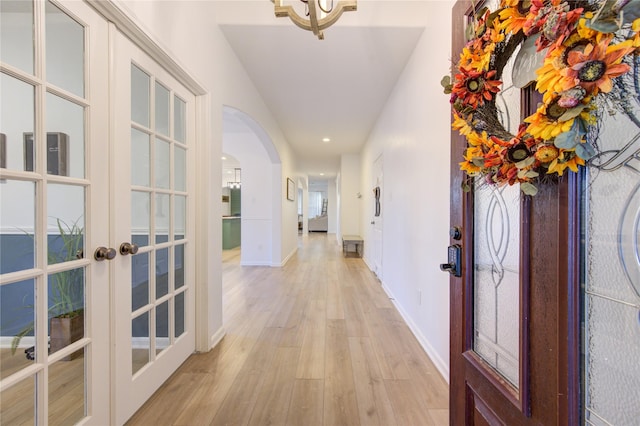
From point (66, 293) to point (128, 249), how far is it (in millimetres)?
290

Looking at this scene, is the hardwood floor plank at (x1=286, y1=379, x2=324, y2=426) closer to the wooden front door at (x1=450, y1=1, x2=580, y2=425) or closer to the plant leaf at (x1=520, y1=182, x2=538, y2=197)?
the wooden front door at (x1=450, y1=1, x2=580, y2=425)

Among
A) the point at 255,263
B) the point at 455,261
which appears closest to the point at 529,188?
the point at 455,261

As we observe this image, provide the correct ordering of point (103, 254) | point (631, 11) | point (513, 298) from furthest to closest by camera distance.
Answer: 1. point (103, 254)
2. point (513, 298)
3. point (631, 11)

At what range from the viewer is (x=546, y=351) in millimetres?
617

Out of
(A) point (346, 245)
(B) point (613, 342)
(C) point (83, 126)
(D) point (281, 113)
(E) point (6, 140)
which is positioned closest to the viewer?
(B) point (613, 342)

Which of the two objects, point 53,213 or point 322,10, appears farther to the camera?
point 322,10

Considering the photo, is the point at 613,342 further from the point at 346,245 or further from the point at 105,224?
the point at 346,245

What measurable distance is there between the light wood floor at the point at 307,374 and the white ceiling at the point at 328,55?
2.53m

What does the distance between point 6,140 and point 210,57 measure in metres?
1.53

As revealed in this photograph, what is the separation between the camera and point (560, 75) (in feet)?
1.65

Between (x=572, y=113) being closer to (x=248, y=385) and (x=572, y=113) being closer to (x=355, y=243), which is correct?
(x=248, y=385)

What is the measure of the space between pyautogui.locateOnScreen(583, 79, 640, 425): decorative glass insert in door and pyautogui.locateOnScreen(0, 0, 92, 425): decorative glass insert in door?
1.62m

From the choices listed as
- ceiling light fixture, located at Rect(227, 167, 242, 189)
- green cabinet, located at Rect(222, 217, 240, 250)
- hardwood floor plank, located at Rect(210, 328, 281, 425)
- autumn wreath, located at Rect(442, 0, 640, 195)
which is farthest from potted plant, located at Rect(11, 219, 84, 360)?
ceiling light fixture, located at Rect(227, 167, 242, 189)

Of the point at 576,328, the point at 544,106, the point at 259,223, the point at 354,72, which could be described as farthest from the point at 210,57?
the point at 259,223
